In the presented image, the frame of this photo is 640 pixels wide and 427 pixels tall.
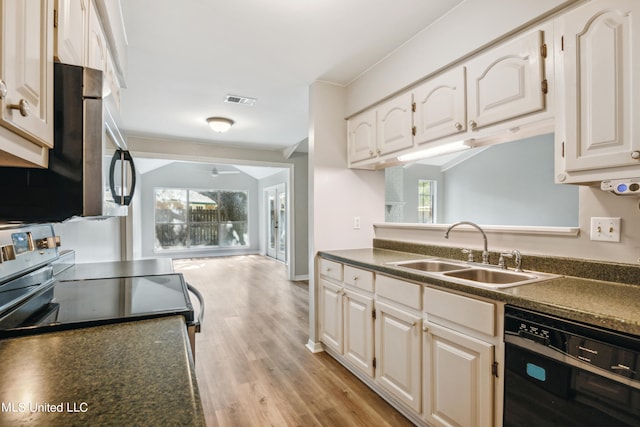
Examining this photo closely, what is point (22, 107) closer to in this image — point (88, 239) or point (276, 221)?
point (88, 239)

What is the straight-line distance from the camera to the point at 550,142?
4.57 metres

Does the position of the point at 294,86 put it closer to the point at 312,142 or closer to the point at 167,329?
the point at 312,142

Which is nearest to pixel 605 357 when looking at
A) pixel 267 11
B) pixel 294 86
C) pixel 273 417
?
pixel 273 417

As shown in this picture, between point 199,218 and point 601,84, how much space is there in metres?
9.16

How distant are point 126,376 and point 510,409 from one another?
1.42 meters

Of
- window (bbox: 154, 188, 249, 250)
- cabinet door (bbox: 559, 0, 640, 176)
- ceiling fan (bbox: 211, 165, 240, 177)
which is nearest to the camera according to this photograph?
cabinet door (bbox: 559, 0, 640, 176)

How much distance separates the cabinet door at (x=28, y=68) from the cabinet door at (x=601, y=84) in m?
1.77

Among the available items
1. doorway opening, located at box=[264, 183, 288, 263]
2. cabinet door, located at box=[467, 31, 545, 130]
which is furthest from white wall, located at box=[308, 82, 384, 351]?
doorway opening, located at box=[264, 183, 288, 263]

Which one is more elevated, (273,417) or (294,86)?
(294,86)

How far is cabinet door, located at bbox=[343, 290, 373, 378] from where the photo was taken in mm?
2139

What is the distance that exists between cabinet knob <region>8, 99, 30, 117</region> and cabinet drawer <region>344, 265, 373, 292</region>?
6.08ft

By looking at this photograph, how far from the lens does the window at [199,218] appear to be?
28.5 feet

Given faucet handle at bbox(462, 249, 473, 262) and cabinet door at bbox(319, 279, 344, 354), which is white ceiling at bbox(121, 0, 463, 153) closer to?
faucet handle at bbox(462, 249, 473, 262)

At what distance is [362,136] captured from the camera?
277cm
